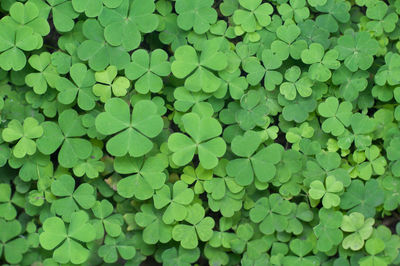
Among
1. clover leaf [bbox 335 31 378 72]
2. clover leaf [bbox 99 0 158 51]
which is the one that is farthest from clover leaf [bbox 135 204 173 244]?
clover leaf [bbox 335 31 378 72]

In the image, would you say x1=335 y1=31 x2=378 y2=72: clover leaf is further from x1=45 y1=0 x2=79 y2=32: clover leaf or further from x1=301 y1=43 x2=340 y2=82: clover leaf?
x1=45 y1=0 x2=79 y2=32: clover leaf

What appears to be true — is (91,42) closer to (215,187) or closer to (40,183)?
(40,183)

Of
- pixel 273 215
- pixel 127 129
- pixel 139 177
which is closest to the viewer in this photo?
pixel 127 129

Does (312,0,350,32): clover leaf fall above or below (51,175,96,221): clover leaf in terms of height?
above

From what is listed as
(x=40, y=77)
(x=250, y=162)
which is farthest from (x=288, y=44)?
(x=40, y=77)

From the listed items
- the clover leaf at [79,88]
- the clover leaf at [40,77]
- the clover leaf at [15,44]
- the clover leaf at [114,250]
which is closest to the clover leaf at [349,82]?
the clover leaf at [79,88]

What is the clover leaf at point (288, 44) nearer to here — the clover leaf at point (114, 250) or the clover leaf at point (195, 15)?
the clover leaf at point (195, 15)

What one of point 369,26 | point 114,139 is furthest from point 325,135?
point 114,139

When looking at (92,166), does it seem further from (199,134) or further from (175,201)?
(199,134)
